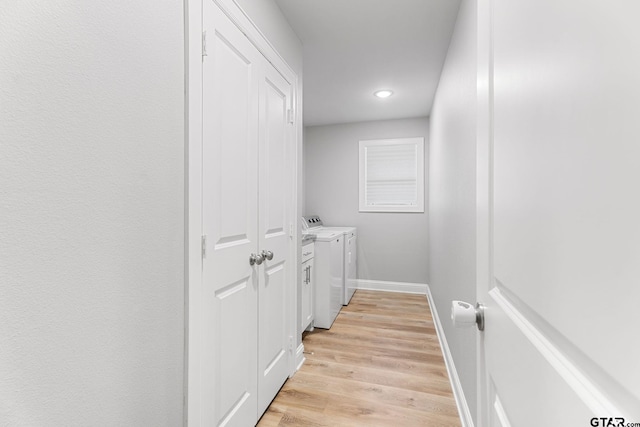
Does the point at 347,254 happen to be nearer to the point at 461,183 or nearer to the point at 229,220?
the point at 461,183

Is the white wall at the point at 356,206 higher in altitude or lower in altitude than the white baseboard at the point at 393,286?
higher

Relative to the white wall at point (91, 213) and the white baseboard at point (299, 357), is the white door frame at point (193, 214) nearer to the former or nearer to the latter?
the white wall at point (91, 213)

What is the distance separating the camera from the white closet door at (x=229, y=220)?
125 centimetres

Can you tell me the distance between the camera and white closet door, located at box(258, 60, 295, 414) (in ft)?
5.66

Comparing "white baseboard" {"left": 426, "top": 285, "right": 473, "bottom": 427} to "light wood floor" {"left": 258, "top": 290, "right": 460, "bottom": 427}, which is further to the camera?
"light wood floor" {"left": 258, "top": 290, "right": 460, "bottom": 427}

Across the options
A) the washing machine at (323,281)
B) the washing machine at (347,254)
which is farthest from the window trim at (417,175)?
the washing machine at (323,281)

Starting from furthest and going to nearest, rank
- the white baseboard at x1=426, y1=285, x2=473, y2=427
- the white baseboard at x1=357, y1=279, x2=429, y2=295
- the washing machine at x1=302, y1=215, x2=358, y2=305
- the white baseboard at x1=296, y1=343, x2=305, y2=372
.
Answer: the white baseboard at x1=357, y1=279, x2=429, y2=295
the washing machine at x1=302, y1=215, x2=358, y2=305
the white baseboard at x1=296, y1=343, x2=305, y2=372
the white baseboard at x1=426, y1=285, x2=473, y2=427

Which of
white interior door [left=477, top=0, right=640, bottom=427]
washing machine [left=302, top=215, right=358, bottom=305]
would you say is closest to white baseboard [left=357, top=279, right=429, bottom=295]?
washing machine [left=302, top=215, right=358, bottom=305]

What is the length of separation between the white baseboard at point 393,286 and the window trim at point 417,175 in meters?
→ 1.03

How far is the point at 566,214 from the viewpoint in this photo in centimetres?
38

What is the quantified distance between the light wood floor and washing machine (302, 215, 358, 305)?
1.68 feet

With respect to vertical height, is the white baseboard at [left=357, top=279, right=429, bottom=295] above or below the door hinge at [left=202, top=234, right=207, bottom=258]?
below

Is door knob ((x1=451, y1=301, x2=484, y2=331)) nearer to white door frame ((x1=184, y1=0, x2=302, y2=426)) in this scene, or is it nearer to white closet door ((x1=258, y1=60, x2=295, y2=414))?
white door frame ((x1=184, y1=0, x2=302, y2=426))

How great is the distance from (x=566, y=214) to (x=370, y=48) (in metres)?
2.40
